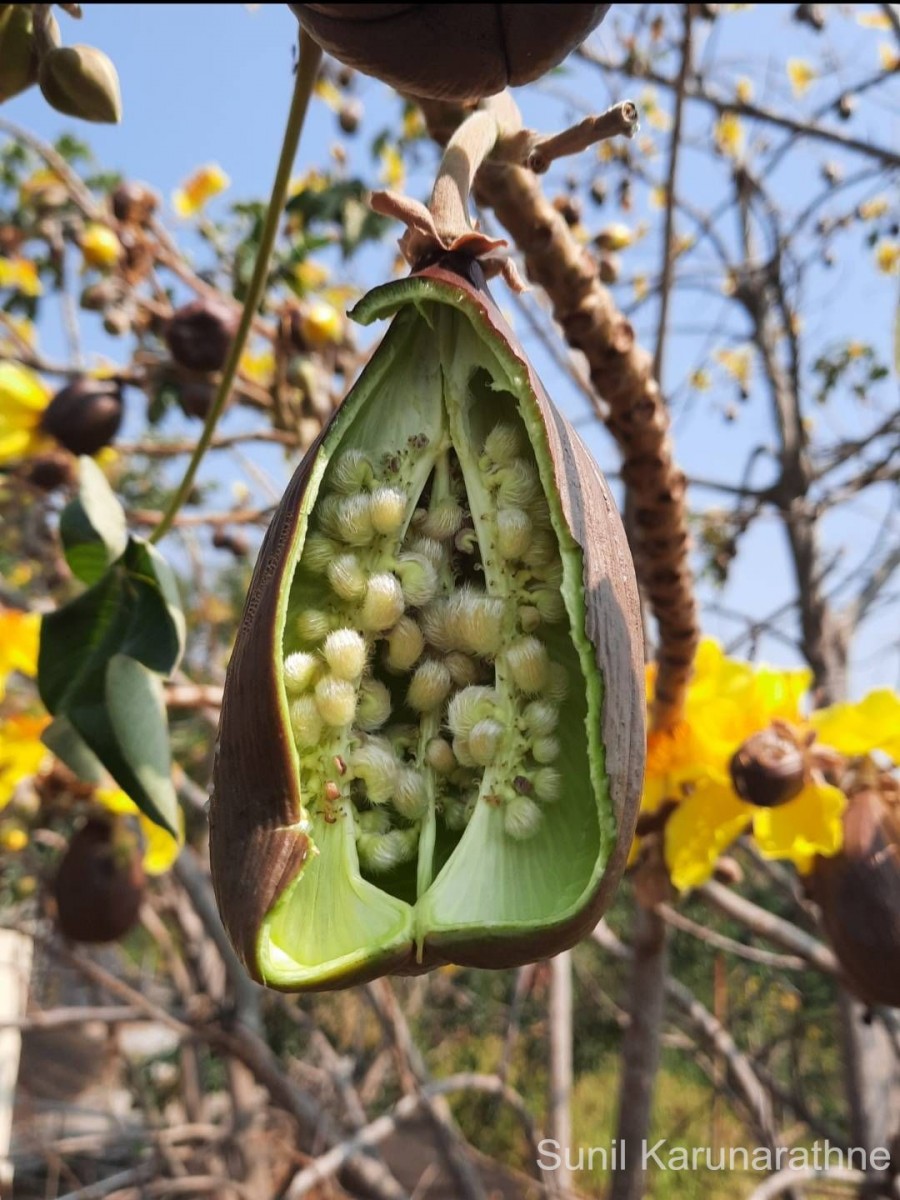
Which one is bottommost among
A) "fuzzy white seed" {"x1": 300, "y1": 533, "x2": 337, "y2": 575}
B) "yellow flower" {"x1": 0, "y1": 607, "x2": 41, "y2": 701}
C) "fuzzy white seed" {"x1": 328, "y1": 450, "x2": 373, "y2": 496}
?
"fuzzy white seed" {"x1": 300, "y1": 533, "x2": 337, "y2": 575}

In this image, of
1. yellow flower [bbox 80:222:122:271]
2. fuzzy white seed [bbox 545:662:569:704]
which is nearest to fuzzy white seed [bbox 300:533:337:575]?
fuzzy white seed [bbox 545:662:569:704]

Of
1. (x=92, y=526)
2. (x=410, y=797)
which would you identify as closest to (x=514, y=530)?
(x=410, y=797)

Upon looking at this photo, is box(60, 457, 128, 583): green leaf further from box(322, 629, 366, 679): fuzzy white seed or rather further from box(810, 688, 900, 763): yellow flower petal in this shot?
box(810, 688, 900, 763): yellow flower petal

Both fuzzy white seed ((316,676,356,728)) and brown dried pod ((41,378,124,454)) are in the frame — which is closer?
fuzzy white seed ((316,676,356,728))

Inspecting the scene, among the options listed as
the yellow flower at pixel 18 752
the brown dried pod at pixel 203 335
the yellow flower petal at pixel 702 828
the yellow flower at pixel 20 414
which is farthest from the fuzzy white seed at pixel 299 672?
the yellow flower at pixel 20 414

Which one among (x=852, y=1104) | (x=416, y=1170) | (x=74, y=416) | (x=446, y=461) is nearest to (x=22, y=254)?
(x=74, y=416)

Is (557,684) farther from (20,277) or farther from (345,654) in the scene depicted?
(20,277)

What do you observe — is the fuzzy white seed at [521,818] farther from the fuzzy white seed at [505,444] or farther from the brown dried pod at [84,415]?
the brown dried pod at [84,415]
